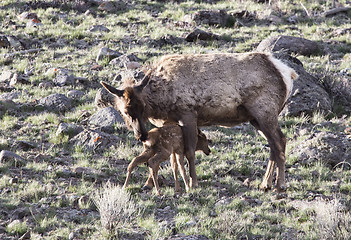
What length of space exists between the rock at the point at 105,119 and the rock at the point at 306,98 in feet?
15.2

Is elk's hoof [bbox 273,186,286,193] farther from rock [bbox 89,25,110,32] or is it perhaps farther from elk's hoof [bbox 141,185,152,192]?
rock [bbox 89,25,110,32]

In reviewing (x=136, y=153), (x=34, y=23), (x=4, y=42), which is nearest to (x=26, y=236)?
(x=136, y=153)

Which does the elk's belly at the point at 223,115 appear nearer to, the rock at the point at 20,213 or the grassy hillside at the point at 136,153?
the grassy hillside at the point at 136,153

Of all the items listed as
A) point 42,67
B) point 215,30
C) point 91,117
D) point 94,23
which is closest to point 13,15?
point 94,23

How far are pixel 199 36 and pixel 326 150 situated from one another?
9579mm

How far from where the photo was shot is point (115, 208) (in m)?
6.95

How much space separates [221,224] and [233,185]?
2.32m

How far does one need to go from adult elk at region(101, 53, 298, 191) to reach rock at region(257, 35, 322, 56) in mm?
7109

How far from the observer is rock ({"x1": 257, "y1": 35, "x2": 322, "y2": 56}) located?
16.8m

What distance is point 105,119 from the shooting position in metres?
12.4

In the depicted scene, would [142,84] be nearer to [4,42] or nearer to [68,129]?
[68,129]

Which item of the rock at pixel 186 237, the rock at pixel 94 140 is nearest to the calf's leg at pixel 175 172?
the rock at pixel 94 140

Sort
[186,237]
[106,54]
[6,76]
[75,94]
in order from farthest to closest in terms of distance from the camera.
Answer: [106,54] → [6,76] → [75,94] → [186,237]

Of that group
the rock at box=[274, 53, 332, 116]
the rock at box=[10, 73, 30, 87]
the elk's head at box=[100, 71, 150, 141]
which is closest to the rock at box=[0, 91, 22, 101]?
the rock at box=[10, 73, 30, 87]
